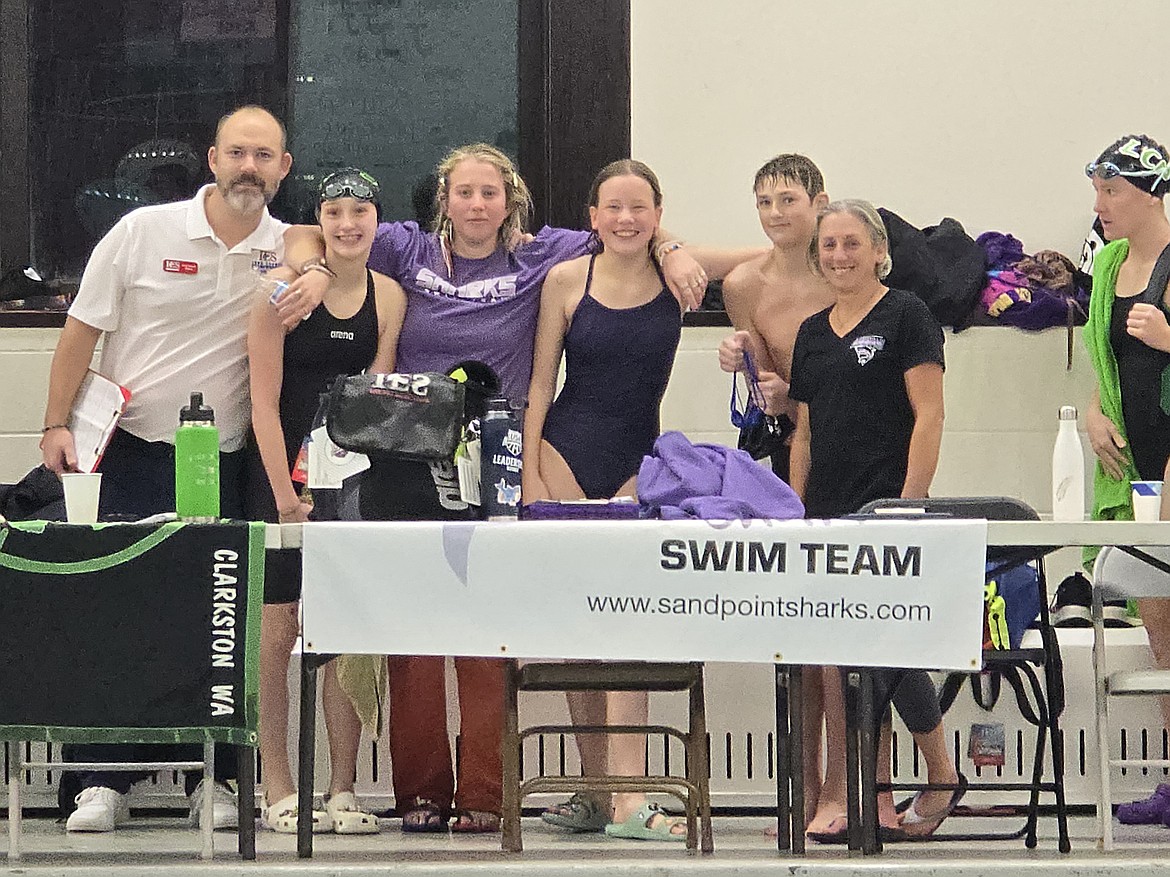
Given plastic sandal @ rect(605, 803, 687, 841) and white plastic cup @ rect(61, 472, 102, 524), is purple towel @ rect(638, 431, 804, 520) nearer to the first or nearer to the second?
plastic sandal @ rect(605, 803, 687, 841)

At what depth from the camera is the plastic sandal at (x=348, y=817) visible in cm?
422

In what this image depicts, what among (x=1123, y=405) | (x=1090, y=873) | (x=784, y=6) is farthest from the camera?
(x=784, y=6)

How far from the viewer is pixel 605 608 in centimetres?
357

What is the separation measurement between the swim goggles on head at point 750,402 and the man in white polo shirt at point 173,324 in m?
1.26

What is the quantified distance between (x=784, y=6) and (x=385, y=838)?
3201 millimetres

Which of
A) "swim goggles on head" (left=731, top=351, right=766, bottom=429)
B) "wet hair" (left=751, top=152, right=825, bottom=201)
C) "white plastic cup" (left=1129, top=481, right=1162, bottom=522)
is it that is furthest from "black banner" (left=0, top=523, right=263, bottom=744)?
"white plastic cup" (left=1129, top=481, right=1162, bottom=522)

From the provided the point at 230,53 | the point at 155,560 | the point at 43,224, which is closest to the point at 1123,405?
the point at 155,560

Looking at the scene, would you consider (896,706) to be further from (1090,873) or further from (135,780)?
(135,780)

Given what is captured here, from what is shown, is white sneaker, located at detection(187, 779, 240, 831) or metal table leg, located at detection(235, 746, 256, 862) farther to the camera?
white sneaker, located at detection(187, 779, 240, 831)

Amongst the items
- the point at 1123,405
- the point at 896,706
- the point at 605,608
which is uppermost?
the point at 1123,405

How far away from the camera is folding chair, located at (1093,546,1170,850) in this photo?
3.77 meters

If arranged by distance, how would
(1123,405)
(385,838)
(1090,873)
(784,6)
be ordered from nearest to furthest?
1. (1090,873)
2. (385,838)
3. (1123,405)
4. (784,6)

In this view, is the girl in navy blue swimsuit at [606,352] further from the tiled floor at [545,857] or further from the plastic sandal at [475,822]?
the tiled floor at [545,857]

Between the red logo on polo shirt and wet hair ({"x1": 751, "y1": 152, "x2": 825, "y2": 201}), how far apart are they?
4.87 feet
